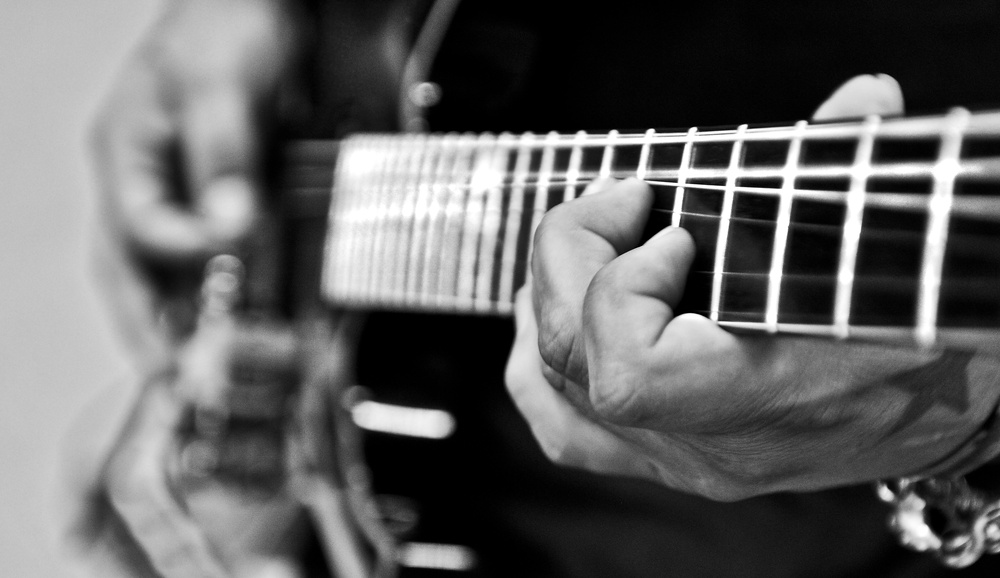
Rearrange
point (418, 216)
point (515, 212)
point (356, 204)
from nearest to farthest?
point (515, 212) < point (418, 216) < point (356, 204)

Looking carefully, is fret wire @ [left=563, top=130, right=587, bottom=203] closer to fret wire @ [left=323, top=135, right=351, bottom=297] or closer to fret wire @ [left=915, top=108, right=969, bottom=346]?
fret wire @ [left=915, top=108, right=969, bottom=346]

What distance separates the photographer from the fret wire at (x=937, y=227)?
20 cm

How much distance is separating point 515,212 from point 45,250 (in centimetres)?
109

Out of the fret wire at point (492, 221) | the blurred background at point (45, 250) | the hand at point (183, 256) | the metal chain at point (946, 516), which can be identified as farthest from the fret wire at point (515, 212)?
the blurred background at point (45, 250)

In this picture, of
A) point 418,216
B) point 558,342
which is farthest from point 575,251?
point 418,216

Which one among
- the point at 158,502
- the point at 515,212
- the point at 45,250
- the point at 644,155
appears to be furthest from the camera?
the point at 45,250

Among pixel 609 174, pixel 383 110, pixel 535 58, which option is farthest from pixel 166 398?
pixel 609 174

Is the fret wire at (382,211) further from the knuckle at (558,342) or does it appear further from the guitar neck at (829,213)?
the knuckle at (558,342)

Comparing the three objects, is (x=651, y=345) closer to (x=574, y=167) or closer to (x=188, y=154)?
(x=574, y=167)

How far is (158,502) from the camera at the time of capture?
2.59 feet

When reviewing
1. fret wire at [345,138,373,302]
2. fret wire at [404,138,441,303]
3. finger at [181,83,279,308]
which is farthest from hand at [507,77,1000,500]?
finger at [181,83,279,308]

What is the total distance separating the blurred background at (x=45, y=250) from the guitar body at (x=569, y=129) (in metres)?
0.61

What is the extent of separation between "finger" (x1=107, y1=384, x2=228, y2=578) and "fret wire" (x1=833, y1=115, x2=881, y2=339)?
729 millimetres

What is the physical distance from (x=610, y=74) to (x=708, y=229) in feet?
1.01
